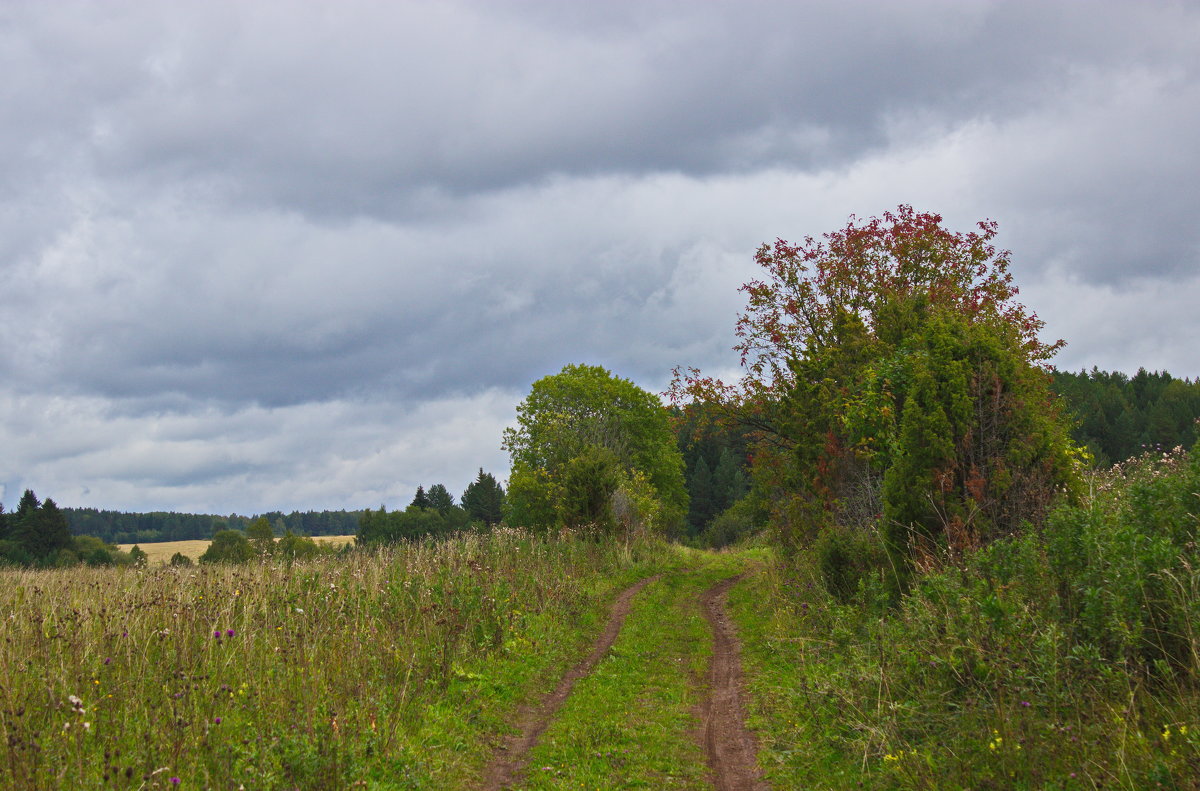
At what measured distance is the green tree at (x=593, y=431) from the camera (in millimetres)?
47562

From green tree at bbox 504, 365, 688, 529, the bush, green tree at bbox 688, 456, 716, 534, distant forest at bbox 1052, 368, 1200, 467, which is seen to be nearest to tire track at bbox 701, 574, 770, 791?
the bush

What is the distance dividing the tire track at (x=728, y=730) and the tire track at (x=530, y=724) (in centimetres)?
175

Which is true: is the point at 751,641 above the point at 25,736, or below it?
below

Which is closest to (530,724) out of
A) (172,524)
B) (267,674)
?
(267,674)

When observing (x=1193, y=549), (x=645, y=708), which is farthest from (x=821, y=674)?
(x=1193, y=549)

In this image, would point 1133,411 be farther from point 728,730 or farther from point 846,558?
point 728,730

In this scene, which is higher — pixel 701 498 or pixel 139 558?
pixel 139 558

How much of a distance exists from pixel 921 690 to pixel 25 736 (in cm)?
695

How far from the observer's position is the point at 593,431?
156 ft

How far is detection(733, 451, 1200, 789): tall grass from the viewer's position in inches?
190

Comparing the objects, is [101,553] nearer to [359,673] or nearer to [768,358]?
[768,358]

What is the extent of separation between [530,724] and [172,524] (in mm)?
182113

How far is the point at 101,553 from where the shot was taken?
64.9 metres

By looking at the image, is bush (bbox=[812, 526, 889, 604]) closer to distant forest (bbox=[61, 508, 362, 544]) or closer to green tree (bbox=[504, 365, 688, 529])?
green tree (bbox=[504, 365, 688, 529])
